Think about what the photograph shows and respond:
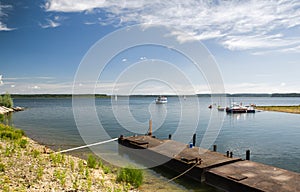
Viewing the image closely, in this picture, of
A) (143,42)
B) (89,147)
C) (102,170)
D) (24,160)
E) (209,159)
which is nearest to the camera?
(24,160)

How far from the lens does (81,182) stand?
11.8m

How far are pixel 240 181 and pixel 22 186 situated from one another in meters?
10.1

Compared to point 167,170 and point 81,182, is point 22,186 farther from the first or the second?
point 167,170

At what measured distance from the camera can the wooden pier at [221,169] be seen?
1279cm

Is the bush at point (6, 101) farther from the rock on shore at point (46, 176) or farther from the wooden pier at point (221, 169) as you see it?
the rock on shore at point (46, 176)

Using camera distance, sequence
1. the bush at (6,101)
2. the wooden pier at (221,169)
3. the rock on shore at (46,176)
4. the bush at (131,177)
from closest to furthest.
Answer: the rock on shore at (46,176), the wooden pier at (221,169), the bush at (131,177), the bush at (6,101)

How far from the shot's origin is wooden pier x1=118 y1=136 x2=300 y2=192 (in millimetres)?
12789

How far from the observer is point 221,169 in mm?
15430

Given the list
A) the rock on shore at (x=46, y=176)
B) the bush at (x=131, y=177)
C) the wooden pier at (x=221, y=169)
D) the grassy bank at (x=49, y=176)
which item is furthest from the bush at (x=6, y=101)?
the bush at (x=131, y=177)

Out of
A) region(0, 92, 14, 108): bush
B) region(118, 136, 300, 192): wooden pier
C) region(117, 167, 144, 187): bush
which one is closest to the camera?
region(118, 136, 300, 192): wooden pier

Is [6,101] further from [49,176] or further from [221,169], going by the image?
[221,169]

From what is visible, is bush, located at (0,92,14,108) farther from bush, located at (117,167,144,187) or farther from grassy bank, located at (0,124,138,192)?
bush, located at (117,167,144,187)

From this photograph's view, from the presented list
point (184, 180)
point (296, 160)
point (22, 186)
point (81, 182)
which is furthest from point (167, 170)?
point (296, 160)

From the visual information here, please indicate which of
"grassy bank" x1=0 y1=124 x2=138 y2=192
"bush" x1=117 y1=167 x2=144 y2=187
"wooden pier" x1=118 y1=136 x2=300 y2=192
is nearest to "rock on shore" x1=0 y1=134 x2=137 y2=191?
"grassy bank" x1=0 y1=124 x2=138 y2=192
